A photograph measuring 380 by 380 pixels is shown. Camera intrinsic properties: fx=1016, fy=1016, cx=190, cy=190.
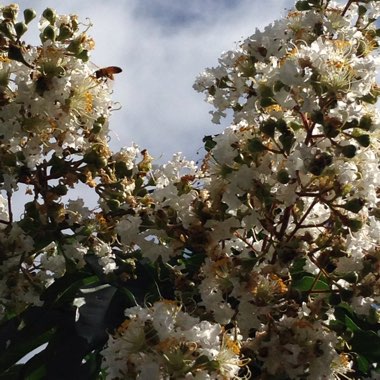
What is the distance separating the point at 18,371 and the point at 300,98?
3.09 feet

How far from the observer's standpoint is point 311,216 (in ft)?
6.86

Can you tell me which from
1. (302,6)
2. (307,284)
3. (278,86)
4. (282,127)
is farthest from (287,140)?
(302,6)

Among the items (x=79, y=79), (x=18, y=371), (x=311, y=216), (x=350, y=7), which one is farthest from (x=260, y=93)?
(x=18, y=371)

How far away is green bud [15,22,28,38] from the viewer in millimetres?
2220

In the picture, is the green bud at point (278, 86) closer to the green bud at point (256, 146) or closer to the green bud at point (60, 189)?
the green bud at point (256, 146)

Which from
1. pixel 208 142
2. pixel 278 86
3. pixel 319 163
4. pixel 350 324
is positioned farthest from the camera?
pixel 208 142

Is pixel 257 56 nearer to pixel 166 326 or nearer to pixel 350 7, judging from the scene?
pixel 350 7

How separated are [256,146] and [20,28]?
0.62 m

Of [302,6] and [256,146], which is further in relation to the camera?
[302,6]

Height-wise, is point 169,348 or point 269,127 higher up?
point 269,127

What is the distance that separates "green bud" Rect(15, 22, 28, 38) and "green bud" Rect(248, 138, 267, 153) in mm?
592

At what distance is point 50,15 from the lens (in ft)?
7.50

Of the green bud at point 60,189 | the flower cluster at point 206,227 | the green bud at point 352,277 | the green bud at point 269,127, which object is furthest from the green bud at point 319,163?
the green bud at point 60,189

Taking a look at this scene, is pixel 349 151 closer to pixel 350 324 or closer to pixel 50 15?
pixel 350 324
